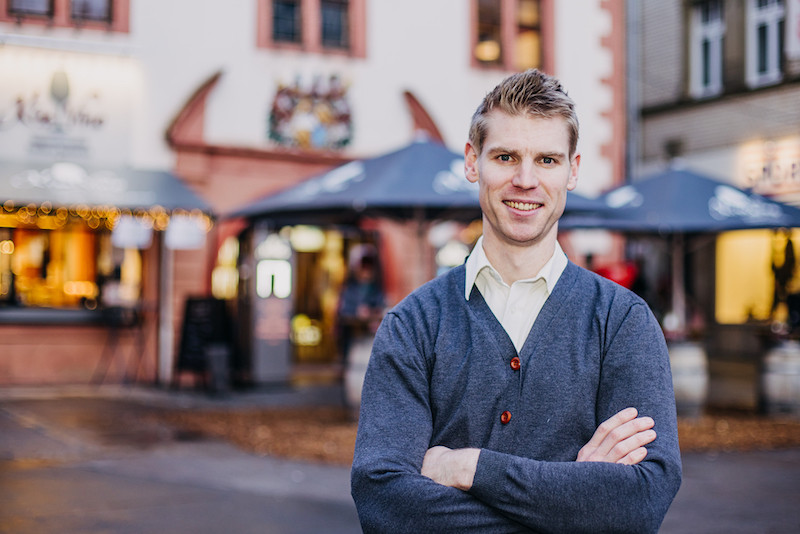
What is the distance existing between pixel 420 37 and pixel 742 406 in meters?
7.27

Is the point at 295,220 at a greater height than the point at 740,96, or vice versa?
the point at 740,96

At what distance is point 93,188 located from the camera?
12.3 meters

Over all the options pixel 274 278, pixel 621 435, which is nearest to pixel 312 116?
pixel 274 278

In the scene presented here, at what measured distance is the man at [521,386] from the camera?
1.98 m

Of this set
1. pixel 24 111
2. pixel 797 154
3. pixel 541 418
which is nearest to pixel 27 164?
pixel 24 111

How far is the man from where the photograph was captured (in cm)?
198

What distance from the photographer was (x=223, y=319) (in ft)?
42.6

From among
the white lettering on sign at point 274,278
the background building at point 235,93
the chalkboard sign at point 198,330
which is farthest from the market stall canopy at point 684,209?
the chalkboard sign at point 198,330

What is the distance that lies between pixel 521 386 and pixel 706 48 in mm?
20731

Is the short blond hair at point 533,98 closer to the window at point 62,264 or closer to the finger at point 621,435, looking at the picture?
the finger at point 621,435

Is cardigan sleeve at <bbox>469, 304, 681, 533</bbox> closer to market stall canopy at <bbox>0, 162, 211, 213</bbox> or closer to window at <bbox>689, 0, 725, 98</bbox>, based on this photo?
market stall canopy at <bbox>0, 162, 211, 213</bbox>

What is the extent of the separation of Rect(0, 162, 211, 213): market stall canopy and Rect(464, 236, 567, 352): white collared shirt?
10603mm

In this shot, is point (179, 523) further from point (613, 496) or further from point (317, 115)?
point (317, 115)

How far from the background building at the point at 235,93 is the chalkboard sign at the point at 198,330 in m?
0.40
